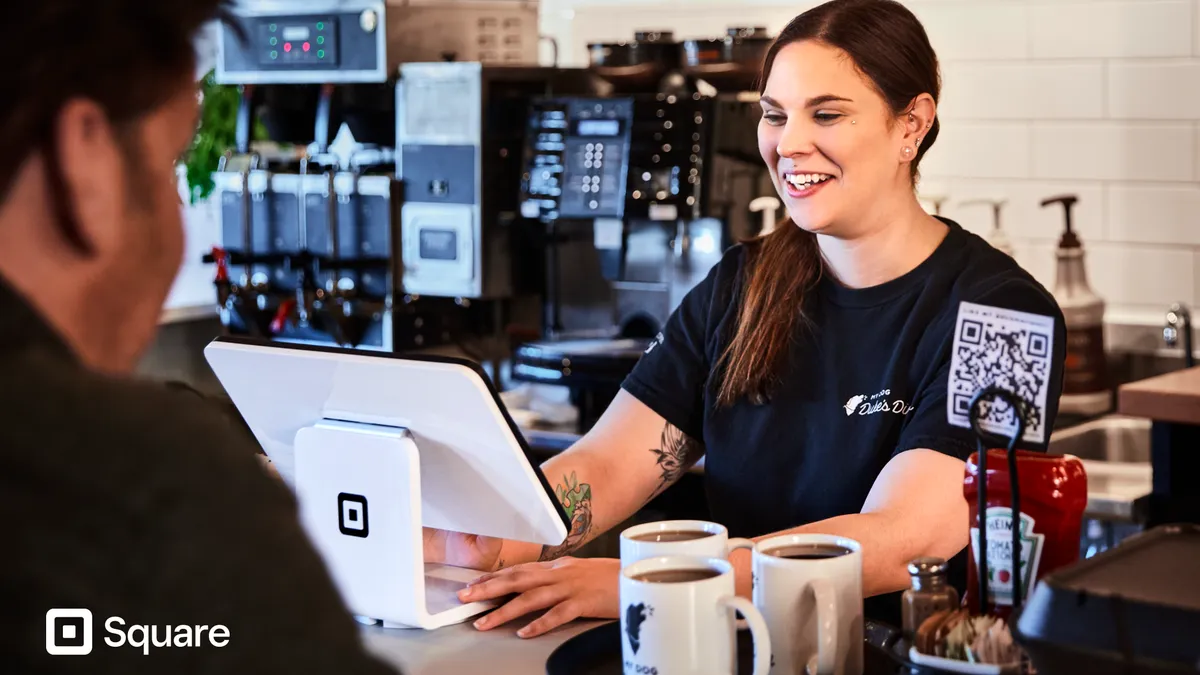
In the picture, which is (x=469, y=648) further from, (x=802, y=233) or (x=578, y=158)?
(x=578, y=158)

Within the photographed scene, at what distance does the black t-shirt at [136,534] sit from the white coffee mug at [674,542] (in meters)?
0.58


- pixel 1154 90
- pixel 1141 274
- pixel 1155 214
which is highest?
pixel 1154 90

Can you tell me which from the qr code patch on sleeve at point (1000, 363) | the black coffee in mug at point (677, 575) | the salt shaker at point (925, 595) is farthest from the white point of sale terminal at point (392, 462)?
the qr code patch on sleeve at point (1000, 363)

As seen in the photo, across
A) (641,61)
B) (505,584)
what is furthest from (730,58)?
(505,584)

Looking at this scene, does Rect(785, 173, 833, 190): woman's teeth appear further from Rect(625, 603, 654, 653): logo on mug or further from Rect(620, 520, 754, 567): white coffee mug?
Rect(625, 603, 654, 653): logo on mug

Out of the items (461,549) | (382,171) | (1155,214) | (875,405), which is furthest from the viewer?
(382,171)

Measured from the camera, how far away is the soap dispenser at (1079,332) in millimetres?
2957

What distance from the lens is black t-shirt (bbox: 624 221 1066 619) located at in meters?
1.72

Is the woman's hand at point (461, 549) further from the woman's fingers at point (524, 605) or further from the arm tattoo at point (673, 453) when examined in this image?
the arm tattoo at point (673, 453)

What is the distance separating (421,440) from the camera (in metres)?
1.37

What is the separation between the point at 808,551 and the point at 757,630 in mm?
144

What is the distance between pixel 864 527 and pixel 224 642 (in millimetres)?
1023

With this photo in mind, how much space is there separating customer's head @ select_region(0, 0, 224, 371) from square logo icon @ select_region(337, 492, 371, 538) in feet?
2.33

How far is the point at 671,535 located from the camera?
1.27 meters
